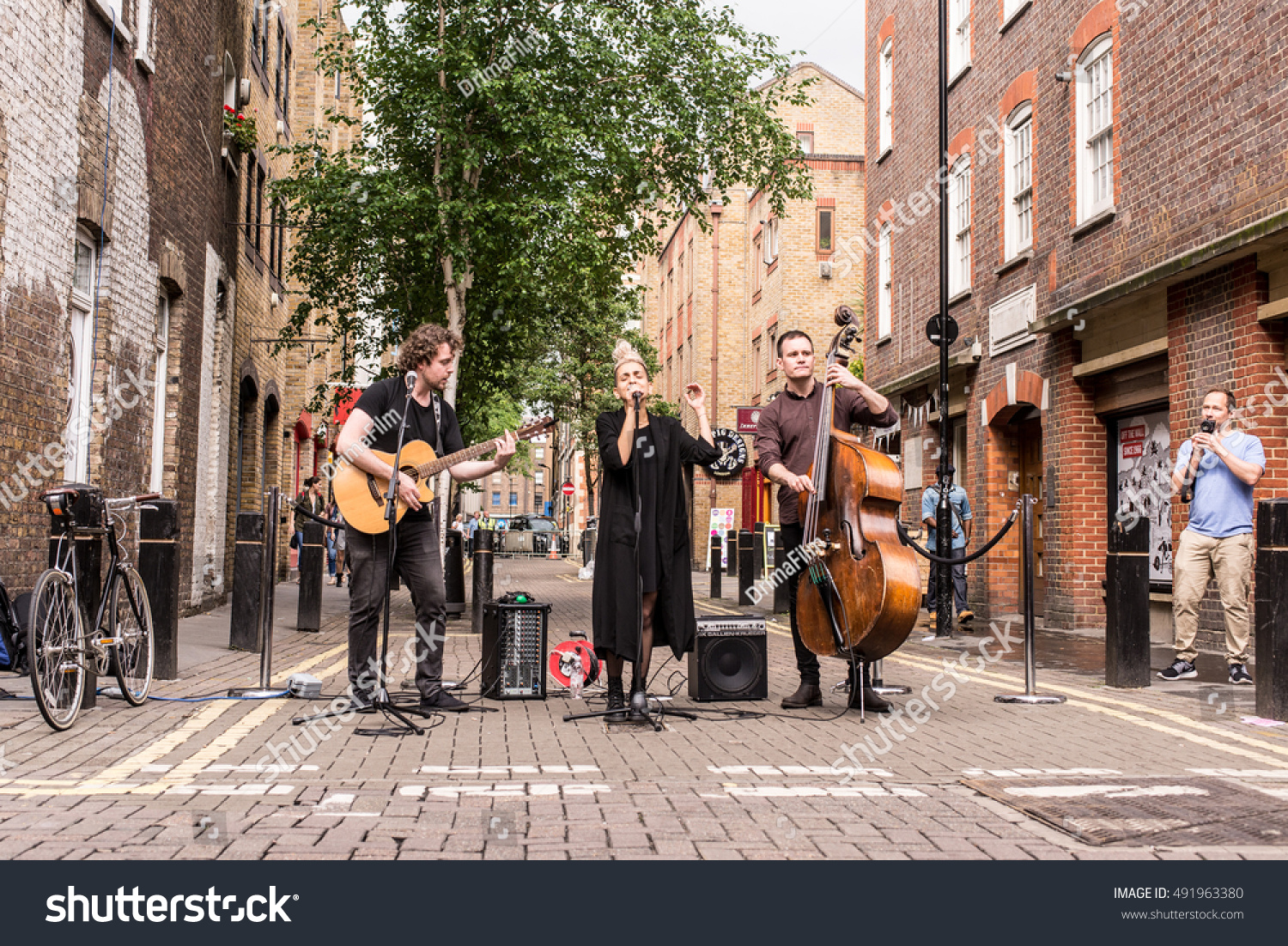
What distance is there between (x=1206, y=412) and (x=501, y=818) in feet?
21.0

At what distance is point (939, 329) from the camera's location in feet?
50.4

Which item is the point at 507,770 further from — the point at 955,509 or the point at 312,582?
the point at 955,509

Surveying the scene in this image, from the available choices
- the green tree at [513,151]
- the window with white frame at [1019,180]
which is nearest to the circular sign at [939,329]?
the window with white frame at [1019,180]

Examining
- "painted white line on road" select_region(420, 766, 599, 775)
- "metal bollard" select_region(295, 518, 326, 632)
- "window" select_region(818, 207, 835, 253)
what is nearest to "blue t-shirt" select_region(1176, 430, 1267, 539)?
"painted white line on road" select_region(420, 766, 599, 775)

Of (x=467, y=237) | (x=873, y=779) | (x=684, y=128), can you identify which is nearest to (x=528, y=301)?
→ (x=467, y=237)

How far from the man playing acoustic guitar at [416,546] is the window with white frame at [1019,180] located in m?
11.0

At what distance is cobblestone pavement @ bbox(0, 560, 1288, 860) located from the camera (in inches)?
160

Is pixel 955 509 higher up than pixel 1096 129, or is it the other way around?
pixel 1096 129

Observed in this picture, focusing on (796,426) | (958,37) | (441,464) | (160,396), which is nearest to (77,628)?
(441,464)

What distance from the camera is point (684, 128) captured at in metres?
18.1

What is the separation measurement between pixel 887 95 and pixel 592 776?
764 inches

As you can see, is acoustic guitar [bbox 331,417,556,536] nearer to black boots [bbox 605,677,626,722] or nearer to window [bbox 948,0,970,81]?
black boots [bbox 605,677,626,722]

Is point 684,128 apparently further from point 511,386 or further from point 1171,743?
point 1171,743

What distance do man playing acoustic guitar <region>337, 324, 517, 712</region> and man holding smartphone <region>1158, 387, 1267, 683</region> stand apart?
5.09m
